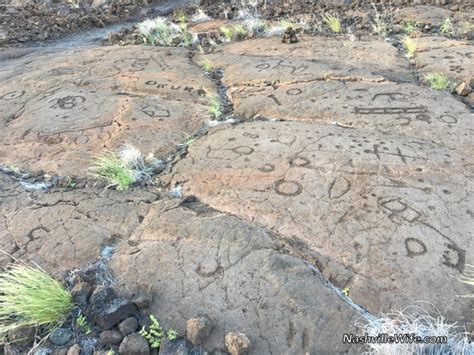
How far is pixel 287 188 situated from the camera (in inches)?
118

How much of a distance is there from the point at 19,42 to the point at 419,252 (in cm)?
663

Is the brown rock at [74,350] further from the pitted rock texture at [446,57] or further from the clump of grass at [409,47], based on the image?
the clump of grass at [409,47]

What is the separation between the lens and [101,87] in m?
4.78

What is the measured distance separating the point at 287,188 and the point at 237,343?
1.11 m

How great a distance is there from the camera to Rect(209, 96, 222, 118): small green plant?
4.16 metres

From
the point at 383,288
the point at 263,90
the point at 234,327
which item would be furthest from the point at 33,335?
the point at 263,90

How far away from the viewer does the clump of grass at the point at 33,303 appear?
2.27 metres

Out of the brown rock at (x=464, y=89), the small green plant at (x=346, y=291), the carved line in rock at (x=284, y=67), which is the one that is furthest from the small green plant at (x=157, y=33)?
the small green plant at (x=346, y=291)

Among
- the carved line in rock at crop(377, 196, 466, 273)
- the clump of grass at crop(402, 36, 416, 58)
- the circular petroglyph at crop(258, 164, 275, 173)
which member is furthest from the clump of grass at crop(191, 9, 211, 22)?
the carved line in rock at crop(377, 196, 466, 273)

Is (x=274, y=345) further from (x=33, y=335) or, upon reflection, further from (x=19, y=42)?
(x=19, y=42)

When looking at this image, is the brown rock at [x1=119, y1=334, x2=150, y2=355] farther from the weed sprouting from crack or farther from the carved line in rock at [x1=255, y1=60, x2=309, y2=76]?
the weed sprouting from crack

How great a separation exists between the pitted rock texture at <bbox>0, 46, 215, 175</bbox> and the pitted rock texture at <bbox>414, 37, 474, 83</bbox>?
2.04 m

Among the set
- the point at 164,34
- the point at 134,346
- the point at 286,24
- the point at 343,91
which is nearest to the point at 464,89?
the point at 343,91

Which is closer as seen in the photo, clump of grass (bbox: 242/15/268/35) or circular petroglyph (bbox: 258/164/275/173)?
circular petroglyph (bbox: 258/164/275/173)
